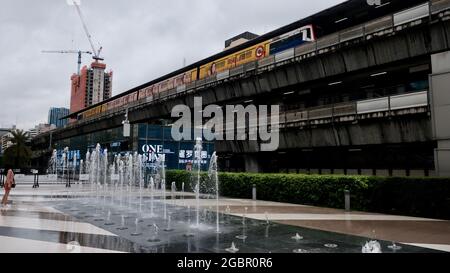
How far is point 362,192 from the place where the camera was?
590 inches

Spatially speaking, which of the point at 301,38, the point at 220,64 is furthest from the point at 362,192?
the point at 220,64

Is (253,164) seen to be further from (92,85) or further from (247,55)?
(92,85)

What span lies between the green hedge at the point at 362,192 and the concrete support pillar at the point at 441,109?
3513 millimetres

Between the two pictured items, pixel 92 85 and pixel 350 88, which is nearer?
pixel 350 88

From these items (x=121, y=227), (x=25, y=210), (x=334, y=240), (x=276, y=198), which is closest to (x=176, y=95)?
(x=276, y=198)

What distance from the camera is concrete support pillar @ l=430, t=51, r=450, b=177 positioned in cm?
1584

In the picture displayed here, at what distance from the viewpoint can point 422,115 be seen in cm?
1744

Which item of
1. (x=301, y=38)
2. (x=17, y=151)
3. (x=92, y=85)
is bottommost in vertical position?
(x=17, y=151)

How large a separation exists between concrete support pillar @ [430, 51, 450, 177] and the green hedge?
351 centimetres

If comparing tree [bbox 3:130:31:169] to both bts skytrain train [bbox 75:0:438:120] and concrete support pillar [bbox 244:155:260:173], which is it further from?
concrete support pillar [bbox 244:155:260:173]

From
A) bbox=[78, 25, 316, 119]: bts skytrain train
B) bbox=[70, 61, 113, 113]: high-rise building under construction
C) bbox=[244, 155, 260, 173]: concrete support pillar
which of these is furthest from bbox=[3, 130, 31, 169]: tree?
bbox=[70, 61, 113, 113]: high-rise building under construction

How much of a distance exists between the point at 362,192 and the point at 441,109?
5.67 meters

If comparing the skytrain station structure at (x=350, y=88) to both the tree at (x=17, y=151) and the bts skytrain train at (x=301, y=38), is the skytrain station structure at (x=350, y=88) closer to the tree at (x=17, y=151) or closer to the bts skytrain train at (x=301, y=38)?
the bts skytrain train at (x=301, y=38)

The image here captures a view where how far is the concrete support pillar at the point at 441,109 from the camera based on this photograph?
15.8 m
